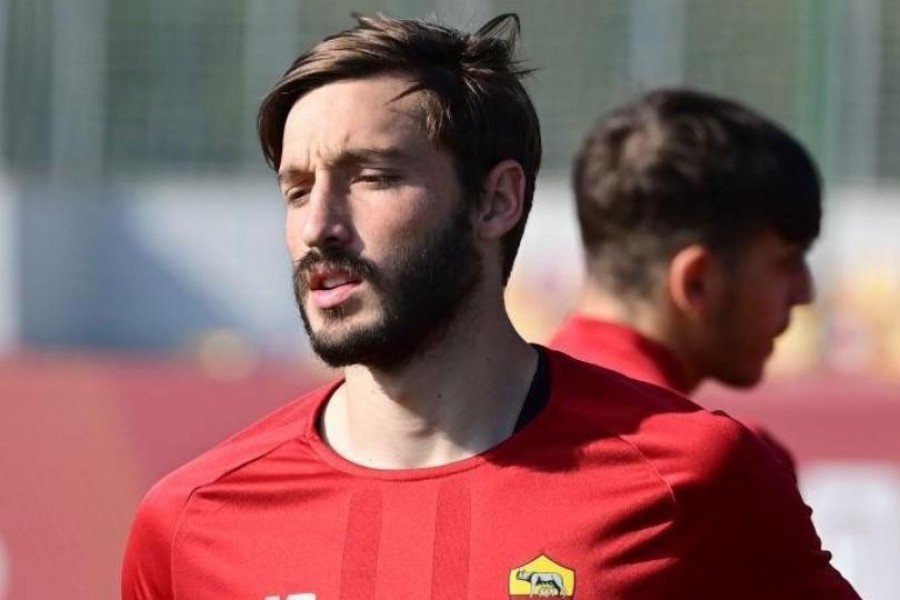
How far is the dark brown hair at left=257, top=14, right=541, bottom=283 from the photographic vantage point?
3102 millimetres

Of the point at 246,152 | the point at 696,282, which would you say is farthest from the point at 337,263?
the point at 246,152

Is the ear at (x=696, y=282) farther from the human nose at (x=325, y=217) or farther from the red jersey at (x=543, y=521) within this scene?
the human nose at (x=325, y=217)

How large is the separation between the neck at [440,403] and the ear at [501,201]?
13 cm

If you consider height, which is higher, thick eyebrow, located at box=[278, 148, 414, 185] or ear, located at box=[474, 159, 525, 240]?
thick eyebrow, located at box=[278, 148, 414, 185]

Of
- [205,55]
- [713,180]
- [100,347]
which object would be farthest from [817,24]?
[713,180]

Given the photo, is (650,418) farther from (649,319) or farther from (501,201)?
(649,319)

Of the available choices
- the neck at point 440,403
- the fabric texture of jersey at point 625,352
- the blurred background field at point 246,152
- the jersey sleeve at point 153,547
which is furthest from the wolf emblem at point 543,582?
the blurred background field at point 246,152

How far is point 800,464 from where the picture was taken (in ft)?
24.1

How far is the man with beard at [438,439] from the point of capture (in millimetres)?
2982

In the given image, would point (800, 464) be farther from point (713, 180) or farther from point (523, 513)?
point (523, 513)

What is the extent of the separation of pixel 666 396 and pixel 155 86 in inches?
382

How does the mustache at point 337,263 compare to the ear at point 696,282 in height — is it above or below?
above

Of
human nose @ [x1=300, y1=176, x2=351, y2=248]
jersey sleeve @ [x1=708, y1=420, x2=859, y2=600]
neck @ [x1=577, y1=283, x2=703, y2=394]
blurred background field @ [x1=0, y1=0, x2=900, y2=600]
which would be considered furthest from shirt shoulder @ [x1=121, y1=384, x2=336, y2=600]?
blurred background field @ [x1=0, y1=0, x2=900, y2=600]

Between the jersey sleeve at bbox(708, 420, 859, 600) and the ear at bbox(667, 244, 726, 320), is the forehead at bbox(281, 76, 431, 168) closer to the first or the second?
the jersey sleeve at bbox(708, 420, 859, 600)
